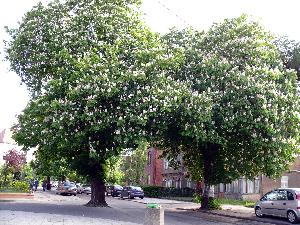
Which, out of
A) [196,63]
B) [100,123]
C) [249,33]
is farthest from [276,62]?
[100,123]

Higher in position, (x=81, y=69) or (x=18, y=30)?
(x=18, y=30)

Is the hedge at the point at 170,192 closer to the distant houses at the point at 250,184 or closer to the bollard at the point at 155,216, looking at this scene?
the distant houses at the point at 250,184

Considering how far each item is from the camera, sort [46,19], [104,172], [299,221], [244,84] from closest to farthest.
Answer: [299,221], [244,84], [46,19], [104,172]

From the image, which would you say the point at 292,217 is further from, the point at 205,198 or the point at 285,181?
the point at 285,181

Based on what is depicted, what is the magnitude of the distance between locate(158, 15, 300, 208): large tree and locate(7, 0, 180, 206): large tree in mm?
1766

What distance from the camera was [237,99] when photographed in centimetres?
2297

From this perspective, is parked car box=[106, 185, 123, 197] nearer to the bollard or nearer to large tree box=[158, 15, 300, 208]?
large tree box=[158, 15, 300, 208]

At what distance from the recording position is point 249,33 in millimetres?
24859

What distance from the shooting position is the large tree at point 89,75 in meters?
21.2

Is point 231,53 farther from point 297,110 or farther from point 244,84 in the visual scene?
point 297,110

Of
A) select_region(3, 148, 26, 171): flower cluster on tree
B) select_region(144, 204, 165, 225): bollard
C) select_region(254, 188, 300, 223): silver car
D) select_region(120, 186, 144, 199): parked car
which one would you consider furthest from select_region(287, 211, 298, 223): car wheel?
select_region(3, 148, 26, 171): flower cluster on tree

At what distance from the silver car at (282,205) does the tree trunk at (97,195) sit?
9991 millimetres

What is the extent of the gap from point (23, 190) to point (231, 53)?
22.9 metres

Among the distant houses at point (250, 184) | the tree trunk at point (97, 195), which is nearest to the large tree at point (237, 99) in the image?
the tree trunk at point (97, 195)
